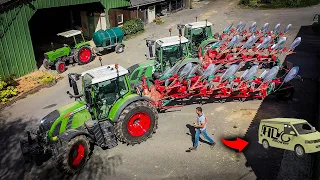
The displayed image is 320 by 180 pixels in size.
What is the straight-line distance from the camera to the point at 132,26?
2406 cm

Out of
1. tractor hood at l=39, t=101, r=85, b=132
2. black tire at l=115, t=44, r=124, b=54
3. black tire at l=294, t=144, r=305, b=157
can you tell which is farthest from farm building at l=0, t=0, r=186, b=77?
black tire at l=294, t=144, r=305, b=157

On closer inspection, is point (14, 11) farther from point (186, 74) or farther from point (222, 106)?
point (222, 106)

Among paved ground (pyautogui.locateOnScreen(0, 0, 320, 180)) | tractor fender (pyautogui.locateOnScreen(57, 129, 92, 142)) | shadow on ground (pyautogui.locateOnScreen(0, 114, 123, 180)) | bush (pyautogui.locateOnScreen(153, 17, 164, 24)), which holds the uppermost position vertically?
bush (pyautogui.locateOnScreen(153, 17, 164, 24))

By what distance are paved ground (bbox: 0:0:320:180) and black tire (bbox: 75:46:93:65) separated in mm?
3300

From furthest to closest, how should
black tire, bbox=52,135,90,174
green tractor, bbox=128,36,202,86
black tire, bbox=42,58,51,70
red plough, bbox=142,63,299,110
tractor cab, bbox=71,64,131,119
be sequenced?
black tire, bbox=42,58,51,70
green tractor, bbox=128,36,202,86
red plough, bbox=142,63,299,110
tractor cab, bbox=71,64,131,119
black tire, bbox=52,135,90,174

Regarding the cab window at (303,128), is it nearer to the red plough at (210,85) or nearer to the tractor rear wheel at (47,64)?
the red plough at (210,85)

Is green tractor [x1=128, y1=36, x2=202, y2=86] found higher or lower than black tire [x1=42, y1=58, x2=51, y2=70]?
higher

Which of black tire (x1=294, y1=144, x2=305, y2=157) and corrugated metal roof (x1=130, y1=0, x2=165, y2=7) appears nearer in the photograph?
black tire (x1=294, y1=144, x2=305, y2=157)

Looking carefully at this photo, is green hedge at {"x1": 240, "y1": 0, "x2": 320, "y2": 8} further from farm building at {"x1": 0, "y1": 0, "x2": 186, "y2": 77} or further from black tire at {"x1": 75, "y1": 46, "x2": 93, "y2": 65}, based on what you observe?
black tire at {"x1": 75, "y1": 46, "x2": 93, "y2": 65}

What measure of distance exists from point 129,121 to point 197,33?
26.8ft

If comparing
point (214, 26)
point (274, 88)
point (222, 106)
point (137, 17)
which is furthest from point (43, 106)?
point (214, 26)

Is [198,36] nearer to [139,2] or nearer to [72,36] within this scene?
[72,36]

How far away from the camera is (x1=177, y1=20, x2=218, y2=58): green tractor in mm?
15672

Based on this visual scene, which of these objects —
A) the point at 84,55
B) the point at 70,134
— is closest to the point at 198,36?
the point at 84,55
